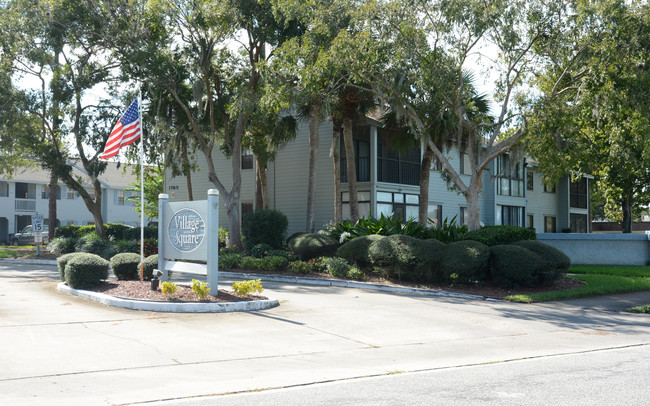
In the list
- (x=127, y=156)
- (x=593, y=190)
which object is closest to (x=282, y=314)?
→ (x=127, y=156)

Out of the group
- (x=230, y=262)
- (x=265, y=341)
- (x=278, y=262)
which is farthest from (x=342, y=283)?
(x=265, y=341)

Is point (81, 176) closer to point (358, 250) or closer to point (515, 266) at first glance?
point (358, 250)

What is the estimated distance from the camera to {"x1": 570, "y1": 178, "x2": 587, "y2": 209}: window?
4556 cm

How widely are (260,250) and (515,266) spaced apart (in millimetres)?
9079

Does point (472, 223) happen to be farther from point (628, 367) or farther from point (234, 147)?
point (628, 367)

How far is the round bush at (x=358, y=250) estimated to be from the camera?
59.9ft

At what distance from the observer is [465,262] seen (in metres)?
16.2

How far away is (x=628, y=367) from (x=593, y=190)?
164 feet

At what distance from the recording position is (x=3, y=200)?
48344mm

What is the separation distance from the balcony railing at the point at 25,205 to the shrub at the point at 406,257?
4082 cm

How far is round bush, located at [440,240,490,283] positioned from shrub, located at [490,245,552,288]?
28 centimetres

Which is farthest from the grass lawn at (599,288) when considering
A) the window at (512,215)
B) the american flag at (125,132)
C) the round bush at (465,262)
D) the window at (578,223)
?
the window at (578,223)

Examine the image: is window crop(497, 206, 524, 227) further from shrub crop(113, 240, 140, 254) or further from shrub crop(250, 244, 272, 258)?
shrub crop(113, 240, 140, 254)

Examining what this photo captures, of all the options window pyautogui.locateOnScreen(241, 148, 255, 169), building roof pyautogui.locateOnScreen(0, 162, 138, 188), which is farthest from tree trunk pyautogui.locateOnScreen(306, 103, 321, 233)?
building roof pyautogui.locateOnScreen(0, 162, 138, 188)
